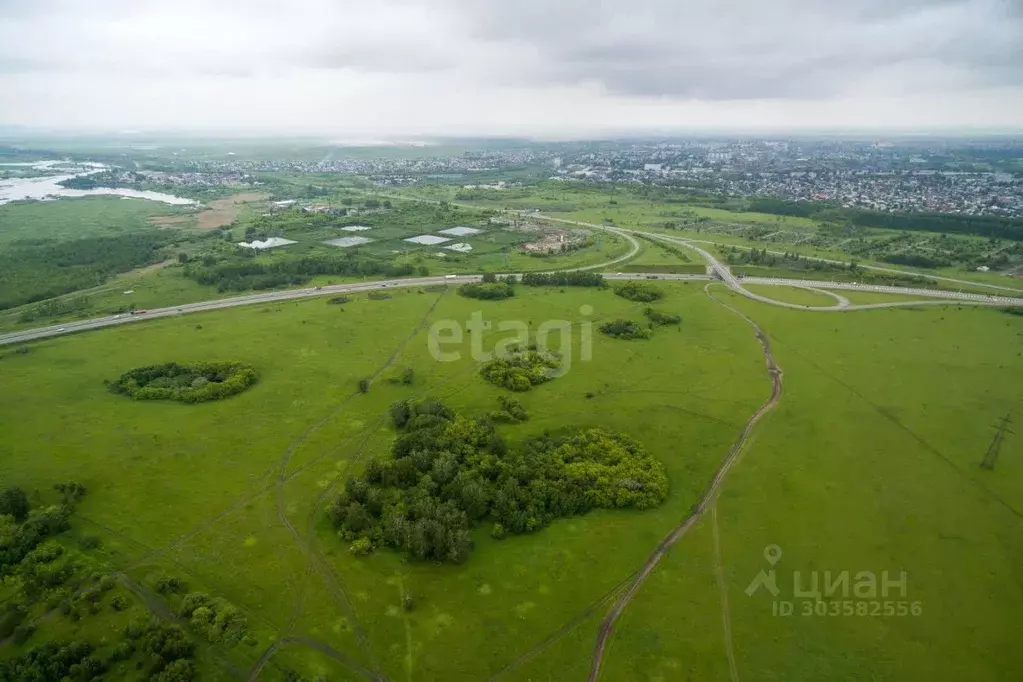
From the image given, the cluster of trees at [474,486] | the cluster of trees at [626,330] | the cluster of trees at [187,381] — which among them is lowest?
the cluster of trees at [474,486]

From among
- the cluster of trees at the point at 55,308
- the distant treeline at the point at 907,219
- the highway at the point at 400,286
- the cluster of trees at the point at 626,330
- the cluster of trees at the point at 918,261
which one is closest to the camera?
the cluster of trees at the point at 626,330

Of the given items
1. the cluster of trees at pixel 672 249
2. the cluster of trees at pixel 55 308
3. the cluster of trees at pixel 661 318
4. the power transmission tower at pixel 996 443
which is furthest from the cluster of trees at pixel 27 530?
the cluster of trees at pixel 672 249

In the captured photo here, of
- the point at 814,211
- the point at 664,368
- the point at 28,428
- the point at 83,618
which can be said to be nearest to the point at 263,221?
the point at 28,428

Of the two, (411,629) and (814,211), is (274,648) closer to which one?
(411,629)

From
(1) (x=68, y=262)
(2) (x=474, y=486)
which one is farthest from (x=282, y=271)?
(2) (x=474, y=486)

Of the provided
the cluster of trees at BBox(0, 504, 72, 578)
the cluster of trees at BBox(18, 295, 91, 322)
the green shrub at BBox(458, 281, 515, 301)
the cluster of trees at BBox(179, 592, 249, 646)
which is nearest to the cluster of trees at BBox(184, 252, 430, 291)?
the green shrub at BBox(458, 281, 515, 301)

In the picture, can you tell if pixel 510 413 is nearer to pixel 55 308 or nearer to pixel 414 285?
pixel 414 285

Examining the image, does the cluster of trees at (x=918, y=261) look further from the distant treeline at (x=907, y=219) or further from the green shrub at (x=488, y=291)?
the green shrub at (x=488, y=291)
